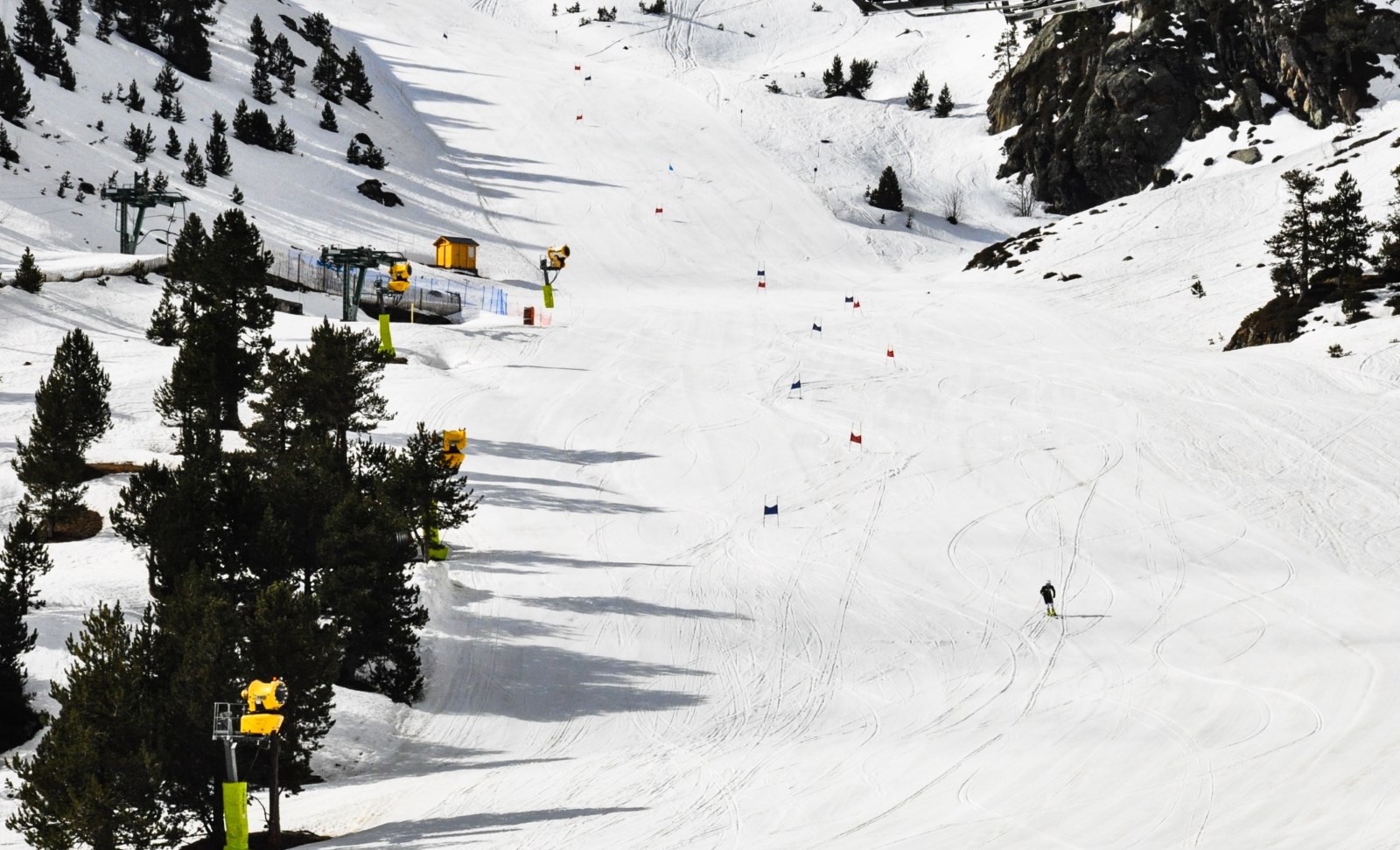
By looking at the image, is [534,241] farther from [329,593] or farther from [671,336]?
[329,593]

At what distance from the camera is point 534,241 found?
259 ft

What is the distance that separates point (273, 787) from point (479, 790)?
3510 millimetres

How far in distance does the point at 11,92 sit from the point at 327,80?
28.5 m

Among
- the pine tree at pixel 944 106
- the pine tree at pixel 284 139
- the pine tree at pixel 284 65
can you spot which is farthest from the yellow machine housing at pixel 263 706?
the pine tree at pixel 944 106

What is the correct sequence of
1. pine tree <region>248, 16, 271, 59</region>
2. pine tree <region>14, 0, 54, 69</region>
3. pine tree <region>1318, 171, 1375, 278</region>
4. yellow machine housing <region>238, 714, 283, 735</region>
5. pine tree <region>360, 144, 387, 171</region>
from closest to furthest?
1. yellow machine housing <region>238, 714, 283, 735</region>
2. pine tree <region>1318, 171, 1375, 278</region>
3. pine tree <region>14, 0, 54, 69</region>
4. pine tree <region>360, 144, 387, 171</region>
5. pine tree <region>248, 16, 271, 59</region>

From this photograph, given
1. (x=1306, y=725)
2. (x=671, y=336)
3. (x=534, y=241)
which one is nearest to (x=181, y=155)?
(x=534, y=241)

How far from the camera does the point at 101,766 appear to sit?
17.7 meters

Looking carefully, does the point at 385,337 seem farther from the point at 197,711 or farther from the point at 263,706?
the point at 263,706

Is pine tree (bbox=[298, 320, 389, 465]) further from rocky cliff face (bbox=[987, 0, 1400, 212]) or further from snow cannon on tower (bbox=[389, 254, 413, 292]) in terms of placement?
rocky cliff face (bbox=[987, 0, 1400, 212])

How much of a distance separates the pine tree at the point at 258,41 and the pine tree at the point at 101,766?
83096 mm

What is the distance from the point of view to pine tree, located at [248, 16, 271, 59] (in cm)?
9362

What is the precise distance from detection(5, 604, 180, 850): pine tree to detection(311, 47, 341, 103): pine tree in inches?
3178

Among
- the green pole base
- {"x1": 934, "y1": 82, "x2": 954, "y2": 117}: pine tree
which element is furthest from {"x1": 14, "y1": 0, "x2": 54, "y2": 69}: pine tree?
{"x1": 934, "y1": 82, "x2": 954, "y2": 117}: pine tree

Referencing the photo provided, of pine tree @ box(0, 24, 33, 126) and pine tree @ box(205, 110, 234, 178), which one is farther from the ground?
pine tree @ box(0, 24, 33, 126)
